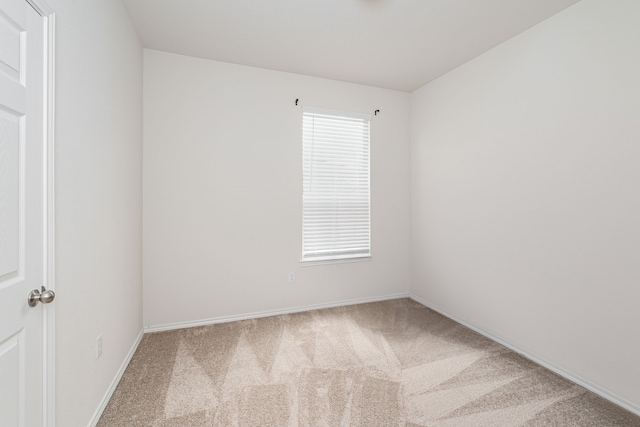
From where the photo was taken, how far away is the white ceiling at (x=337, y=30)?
7.13 feet

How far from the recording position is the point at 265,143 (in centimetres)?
318

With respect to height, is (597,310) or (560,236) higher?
(560,236)

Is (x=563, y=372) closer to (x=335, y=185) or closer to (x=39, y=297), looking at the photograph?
(x=335, y=185)

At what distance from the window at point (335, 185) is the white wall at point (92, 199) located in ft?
5.70

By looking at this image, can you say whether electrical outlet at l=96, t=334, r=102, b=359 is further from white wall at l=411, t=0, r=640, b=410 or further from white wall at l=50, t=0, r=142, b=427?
white wall at l=411, t=0, r=640, b=410

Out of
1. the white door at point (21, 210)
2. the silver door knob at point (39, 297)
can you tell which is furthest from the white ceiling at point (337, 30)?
the silver door knob at point (39, 297)

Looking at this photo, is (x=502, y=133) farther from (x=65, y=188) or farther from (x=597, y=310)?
(x=65, y=188)

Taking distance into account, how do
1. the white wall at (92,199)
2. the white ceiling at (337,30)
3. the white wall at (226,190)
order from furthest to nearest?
the white wall at (226,190) → the white ceiling at (337,30) → the white wall at (92,199)

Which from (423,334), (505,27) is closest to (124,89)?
(505,27)

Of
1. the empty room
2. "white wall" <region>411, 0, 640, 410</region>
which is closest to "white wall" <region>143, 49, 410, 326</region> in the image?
the empty room

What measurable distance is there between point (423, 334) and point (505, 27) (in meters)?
2.81

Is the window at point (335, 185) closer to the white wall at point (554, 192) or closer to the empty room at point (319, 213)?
the empty room at point (319, 213)

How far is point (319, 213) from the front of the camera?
11.3ft

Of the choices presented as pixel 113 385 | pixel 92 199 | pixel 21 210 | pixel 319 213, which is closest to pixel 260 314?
pixel 319 213
